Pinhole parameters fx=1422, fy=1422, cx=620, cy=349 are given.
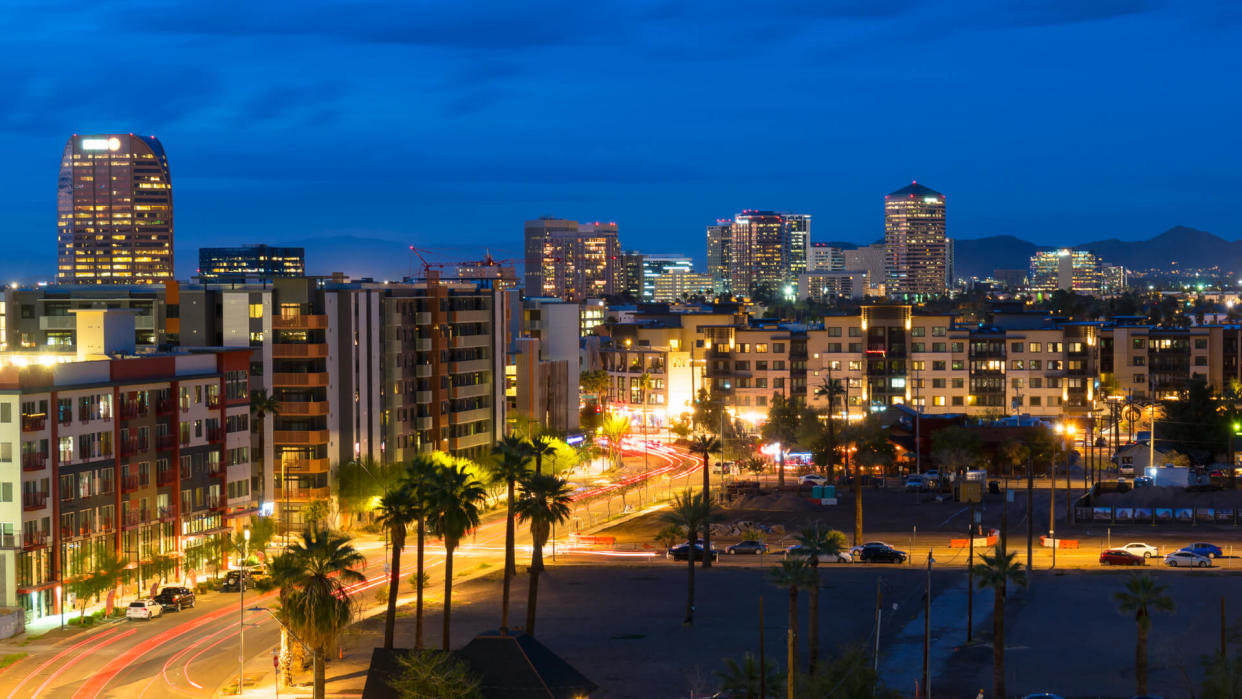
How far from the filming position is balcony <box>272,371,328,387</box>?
105 m

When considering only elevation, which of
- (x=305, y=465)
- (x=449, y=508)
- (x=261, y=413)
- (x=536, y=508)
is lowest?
(x=305, y=465)

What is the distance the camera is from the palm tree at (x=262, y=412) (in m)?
99.8

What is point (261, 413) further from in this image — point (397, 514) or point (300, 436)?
point (397, 514)

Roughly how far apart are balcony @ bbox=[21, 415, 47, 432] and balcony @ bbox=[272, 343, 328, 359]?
3107cm

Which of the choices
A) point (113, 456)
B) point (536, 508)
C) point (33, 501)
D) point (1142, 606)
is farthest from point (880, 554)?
point (33, 501)

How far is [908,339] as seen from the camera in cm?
15800

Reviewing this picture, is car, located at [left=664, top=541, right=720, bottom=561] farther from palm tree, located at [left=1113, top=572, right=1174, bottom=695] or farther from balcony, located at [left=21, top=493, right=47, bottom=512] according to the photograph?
balcony, located at [left=21, top=493, right=47, bottom=512]

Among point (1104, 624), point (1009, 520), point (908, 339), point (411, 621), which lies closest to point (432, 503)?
point (411, 621)

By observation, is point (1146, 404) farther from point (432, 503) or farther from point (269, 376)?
point (432, 503)

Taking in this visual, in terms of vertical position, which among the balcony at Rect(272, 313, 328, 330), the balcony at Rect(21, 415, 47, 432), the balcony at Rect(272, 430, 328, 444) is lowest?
the balcony at Rect(272, 430, 328, 444)

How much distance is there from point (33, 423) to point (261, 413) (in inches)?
1052

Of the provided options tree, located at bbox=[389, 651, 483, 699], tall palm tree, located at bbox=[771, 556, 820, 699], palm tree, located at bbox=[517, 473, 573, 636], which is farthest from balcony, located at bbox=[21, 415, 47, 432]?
tall palm tree, located at bbox=[771, 556, 820, 699]

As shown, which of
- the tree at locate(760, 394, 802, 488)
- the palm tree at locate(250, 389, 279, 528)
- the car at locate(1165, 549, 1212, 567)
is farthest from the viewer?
the tree at locate(760, 394, 802, 488)

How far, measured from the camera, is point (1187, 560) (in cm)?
8500
